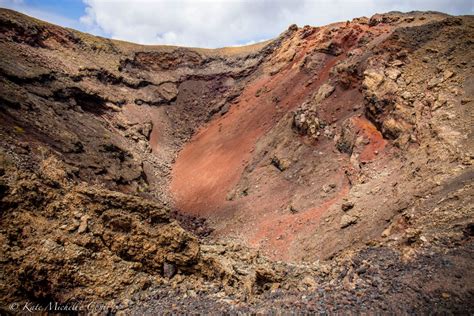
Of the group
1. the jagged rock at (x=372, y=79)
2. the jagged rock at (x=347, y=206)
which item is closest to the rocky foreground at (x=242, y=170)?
the jagged rock at (x=347, y=206)

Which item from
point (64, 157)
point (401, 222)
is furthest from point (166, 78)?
point (401, 222)

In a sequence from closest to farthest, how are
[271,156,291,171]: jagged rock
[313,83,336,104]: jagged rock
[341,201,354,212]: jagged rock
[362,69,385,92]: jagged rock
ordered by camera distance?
1. [341,201,354,212]: jagged rock
2. [362,69,385,92]: jagged rock
3. [271,156,291,171]: jagged rock
4. [313,83,336,104]: jagged rock

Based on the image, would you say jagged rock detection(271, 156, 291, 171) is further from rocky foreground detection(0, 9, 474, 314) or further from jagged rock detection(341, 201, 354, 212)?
jagged rock detection(341, 201, 354, 212)

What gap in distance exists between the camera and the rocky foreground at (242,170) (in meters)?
6.82

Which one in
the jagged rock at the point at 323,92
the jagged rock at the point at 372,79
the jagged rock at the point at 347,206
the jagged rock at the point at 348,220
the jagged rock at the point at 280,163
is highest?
the jagged rock at the point at 323,92

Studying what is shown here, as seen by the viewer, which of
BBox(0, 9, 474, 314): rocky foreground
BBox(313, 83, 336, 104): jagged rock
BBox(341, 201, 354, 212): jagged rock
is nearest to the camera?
BBox(0, 9, 474, 314): rocky foreground

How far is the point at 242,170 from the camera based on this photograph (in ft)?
75.8

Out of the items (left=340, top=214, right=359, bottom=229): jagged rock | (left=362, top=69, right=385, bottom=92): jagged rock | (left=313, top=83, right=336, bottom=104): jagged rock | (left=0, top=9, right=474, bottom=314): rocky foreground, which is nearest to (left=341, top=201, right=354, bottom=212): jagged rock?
(left=0, top=9, right=474, bottom=314): rocky foreground

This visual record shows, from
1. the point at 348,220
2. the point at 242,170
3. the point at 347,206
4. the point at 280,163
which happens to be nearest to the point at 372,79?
the point at 280,163

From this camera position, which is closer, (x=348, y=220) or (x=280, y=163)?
(x=348, y=220)

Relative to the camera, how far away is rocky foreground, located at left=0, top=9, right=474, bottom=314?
682cm

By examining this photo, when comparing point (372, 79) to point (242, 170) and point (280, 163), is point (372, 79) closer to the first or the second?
point (280, 163)

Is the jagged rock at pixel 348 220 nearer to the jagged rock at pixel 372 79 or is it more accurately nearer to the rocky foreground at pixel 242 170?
the rocky foreground at pixel 242 170

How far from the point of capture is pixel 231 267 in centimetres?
840
